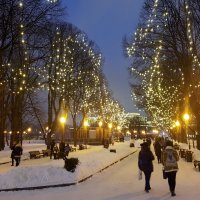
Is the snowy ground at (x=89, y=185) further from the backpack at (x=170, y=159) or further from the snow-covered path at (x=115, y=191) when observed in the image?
the backpack at (x=170, y=159)

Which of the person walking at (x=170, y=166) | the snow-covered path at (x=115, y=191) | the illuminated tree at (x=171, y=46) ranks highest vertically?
the illuminated tree at (x=171, y=46)

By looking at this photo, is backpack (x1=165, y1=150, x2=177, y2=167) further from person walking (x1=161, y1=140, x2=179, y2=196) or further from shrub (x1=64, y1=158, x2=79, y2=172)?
shrub (x1=64, y1=158, x2=79, y2=172)

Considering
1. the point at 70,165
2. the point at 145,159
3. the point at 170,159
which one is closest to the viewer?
the point at 170,159

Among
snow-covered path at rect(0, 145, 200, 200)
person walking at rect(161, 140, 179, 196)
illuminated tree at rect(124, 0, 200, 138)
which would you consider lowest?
snow-covered path at rect(0, 145, 200, 200)

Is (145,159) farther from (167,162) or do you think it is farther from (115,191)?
(115,191)

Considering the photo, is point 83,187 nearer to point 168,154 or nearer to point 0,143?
point 168,154

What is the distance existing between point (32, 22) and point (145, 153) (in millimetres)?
13991

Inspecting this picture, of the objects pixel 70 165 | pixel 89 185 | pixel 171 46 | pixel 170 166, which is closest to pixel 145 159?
pixel 170 166

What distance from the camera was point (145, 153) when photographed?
1691 cm

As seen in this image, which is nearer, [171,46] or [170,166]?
[170,166]

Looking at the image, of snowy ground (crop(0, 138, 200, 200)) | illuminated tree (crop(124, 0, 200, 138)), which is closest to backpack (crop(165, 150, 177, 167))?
snowy ground (crop(0, 138, 200, 200))

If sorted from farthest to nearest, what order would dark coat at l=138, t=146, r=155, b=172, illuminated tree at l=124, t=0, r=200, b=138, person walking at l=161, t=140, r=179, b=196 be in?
illuminated tree at l=124, t=0, r=200, b=138, dark coat at l=138, t=146, r=155, b=172, person walking at l=161, t=140, r=179, b=196

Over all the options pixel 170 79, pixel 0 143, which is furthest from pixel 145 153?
pixel 0 143

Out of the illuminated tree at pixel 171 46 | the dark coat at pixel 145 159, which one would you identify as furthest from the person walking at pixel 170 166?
the illuminated tree at pixel 171 46
